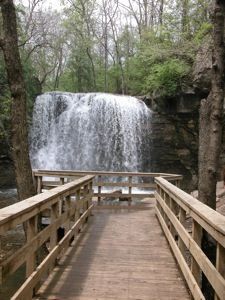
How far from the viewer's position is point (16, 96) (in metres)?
7.42

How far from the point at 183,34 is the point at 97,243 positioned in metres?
19.9

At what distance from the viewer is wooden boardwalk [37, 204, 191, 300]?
14.7ft

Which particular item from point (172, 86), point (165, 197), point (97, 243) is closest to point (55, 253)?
point (97, 243)

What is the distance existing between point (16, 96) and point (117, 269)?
3.68m

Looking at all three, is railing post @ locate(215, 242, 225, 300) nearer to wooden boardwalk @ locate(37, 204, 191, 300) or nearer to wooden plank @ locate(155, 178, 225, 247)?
wooden plank @ locate(155, 178, 225, 247)

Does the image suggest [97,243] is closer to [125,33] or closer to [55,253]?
[55,253]

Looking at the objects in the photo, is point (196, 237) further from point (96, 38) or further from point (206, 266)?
point (96, 38)

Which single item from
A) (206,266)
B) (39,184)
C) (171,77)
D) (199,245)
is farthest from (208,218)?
(171,77)

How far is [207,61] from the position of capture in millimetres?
18312

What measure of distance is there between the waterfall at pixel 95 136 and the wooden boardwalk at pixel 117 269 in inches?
526

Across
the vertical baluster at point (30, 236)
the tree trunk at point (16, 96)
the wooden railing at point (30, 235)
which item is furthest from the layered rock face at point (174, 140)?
the vertical baluster at point (30, 236)

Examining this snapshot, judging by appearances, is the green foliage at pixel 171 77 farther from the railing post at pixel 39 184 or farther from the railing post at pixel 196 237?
the railing post at pixel 196 237

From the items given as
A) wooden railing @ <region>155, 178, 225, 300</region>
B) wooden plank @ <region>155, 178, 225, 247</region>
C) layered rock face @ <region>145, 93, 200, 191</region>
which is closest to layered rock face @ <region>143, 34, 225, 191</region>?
layered rock face @ <region>145, 93, 200, 191</region>

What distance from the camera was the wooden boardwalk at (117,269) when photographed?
4488 millimetres
